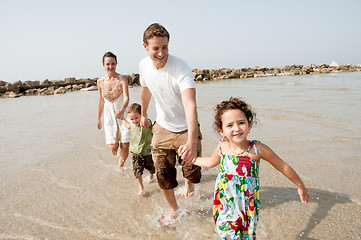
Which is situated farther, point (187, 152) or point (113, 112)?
point (113, 112)

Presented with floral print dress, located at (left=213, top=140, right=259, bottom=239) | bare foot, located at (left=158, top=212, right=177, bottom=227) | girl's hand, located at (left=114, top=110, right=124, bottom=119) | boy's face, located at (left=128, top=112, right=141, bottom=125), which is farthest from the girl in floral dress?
girl's hand, located at (left=114, top=110, right=124, bottom=119)

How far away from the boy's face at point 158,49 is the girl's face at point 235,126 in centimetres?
100

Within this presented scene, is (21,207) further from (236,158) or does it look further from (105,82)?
(236,158)

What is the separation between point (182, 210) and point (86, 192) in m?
1.68

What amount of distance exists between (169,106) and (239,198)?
132 centimetres

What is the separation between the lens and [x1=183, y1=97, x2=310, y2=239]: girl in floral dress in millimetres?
2385

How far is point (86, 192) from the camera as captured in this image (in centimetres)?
444

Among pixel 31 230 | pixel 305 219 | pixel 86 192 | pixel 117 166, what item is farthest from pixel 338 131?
pixel 31 230

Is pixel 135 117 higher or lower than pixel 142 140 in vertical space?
higher

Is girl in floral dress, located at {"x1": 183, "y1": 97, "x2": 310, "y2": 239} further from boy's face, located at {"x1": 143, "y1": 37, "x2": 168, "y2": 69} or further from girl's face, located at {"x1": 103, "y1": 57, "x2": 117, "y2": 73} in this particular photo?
girl's face, located at {"x1": 103, "y1": 57, "x2": 117, "y2": 73}

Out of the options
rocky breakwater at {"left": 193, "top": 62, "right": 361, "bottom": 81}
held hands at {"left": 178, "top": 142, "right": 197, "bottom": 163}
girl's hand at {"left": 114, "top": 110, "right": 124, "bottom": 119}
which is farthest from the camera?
rocky breakwater at {"left": 193, "top": 62, "right": 361, "bottom": 81}

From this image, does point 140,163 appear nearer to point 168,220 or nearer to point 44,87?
point 168,220

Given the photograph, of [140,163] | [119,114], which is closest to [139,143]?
[140,163]

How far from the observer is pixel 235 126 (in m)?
2.40
